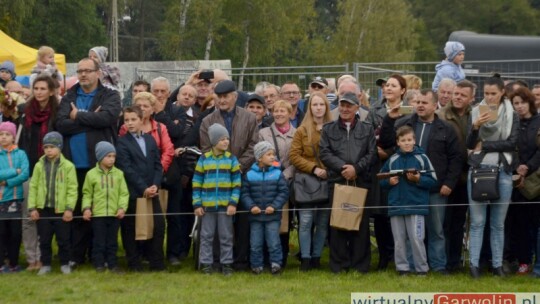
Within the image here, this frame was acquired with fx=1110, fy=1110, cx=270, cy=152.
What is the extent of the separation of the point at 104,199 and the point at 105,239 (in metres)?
0.44

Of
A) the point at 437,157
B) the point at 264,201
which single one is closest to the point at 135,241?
the point at 264,201

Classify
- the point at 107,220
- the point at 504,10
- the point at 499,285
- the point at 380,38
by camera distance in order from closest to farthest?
the point at 499,285 < the point at 107,220 < the point at 380,38 < the point at 504,10

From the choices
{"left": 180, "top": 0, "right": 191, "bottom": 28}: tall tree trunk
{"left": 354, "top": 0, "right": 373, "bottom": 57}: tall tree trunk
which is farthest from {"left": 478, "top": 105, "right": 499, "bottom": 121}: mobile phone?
{"left": 354, "top": 0, "right": 373, "bottom": 57}: tall tree trunk

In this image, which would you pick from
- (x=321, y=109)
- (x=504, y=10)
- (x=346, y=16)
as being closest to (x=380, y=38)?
(x=346, y=16)

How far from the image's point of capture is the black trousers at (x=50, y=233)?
1159 centimetres

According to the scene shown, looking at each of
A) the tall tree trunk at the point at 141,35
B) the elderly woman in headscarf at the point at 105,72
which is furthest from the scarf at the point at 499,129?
the tall tree trunk at the point at 141,35

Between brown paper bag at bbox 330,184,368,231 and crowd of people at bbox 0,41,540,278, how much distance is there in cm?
7

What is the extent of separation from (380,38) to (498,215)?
46013 millimetres

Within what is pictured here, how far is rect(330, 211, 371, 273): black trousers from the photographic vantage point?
11602mm

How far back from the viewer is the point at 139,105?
11.9 metres

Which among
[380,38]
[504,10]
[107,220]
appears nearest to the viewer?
[107,220]

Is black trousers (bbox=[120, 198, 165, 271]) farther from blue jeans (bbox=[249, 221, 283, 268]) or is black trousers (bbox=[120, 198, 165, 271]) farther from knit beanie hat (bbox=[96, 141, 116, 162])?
blue jeans (bbox=[249, 221, 283, 268])

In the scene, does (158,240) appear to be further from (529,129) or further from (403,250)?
(529,129)

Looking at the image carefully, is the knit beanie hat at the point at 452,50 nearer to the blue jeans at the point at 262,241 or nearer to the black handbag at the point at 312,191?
the black handbag at the point at 312,191
